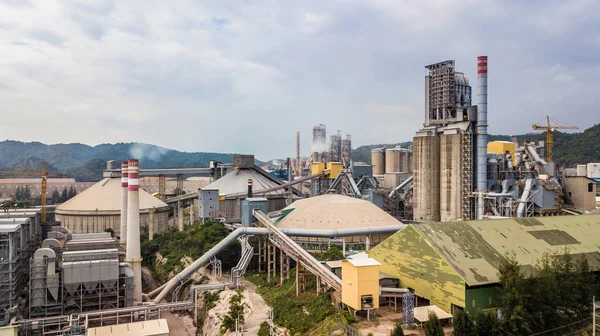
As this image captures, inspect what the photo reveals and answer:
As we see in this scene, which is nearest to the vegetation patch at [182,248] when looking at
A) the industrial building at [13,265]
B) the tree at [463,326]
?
the industrial building at [13,265]

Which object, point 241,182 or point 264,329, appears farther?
point 241,182

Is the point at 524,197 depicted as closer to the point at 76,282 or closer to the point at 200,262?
the point at 200,262

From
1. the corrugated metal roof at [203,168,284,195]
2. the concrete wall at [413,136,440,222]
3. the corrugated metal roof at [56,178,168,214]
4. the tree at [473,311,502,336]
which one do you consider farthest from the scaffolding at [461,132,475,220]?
the corrugated metal roof at [56,178,168,214]

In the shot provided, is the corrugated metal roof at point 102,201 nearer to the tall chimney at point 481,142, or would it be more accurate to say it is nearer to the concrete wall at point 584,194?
the tall chimney at point 481,142

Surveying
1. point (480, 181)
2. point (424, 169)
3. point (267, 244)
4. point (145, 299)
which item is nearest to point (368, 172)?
point (424, 169)

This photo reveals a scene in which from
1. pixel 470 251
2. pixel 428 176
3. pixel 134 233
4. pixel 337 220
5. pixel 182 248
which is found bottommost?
pixel 182 248

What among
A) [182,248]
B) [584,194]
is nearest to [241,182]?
[182,248]
